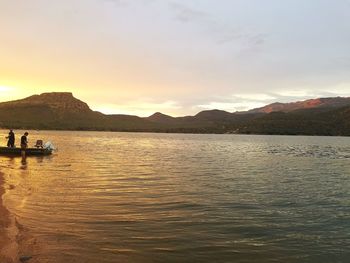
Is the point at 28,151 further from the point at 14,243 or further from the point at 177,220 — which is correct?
the point at 14,243

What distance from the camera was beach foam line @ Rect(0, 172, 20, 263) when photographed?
11.2 meters

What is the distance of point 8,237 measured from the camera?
43.4ft

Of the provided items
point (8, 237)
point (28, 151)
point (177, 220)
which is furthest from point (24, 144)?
point (8, 237)

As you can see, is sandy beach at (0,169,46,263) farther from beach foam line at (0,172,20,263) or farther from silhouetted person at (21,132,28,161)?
silhouetted person at (21,132,28,161)

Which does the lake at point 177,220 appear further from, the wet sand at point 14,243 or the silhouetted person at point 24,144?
the silhouetted person at point 24,144

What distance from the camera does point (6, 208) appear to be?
17797 mm

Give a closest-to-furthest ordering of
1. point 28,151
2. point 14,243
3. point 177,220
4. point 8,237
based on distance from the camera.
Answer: point 14,243 → point 8,237 → point 177,220 → point 28,151

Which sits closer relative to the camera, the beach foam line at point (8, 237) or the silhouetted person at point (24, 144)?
the beach foam line at point (8, 237)

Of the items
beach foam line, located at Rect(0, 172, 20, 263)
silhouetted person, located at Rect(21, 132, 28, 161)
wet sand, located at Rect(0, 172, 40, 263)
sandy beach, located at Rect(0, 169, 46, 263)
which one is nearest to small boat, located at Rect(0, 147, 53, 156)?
silhouetted person, located at Rect(21, 132, 28, 161)

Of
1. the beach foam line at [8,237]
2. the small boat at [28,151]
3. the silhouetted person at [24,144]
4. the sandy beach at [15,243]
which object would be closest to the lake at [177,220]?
the sandy beach at [15,243]

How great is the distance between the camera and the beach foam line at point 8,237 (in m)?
11.2

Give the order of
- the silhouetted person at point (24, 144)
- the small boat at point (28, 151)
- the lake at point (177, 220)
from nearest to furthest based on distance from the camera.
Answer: the lake at point (177, 220), the silhouetted person at point (24, 144), the small boat at point (28, 151)

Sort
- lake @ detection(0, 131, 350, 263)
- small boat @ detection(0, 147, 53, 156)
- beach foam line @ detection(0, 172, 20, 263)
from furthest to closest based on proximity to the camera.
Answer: small boat @ detection(0, 147, 53, 156), lake @ detection(0, 131, 350, 263), beach foam line @ detection(0, 172, 20, 263)

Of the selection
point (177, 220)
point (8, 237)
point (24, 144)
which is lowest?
point (177, 220)
